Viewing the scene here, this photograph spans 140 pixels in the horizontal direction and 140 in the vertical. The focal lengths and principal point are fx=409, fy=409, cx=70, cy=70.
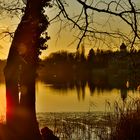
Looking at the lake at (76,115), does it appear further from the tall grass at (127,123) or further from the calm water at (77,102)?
the tall grass at (127,123)

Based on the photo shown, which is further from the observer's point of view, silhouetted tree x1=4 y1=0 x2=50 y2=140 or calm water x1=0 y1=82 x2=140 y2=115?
calm water x1=0 y1=82 x2=140 y2=115

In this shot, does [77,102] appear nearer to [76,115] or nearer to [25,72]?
[76,115]

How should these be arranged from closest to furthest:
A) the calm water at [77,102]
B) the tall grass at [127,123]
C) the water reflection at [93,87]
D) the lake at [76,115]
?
1. the tall grass at [127,123]
2. the lake at [76,115]
3. the calm water at [77,102]
4. the water reflection at [93,87]

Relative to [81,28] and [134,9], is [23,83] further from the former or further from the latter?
[134,9]

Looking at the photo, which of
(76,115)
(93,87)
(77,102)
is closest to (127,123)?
(76,115)

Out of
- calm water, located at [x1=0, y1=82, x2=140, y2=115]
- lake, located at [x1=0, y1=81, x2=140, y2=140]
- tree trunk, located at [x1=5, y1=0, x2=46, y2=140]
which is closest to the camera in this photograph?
tree trunk, located at [x1=5, y1=0, x2=46, y2=140]

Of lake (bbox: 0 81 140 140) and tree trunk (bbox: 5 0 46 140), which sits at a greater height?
tree trunk (bbox: 5 0 46 140)

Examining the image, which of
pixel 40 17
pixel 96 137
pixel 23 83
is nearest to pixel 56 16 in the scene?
pixel 40 17

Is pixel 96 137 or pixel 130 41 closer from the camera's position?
pixel 130 41

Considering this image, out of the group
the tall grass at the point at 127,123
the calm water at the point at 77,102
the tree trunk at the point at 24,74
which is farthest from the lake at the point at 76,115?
the tree trunk at the point at 24,74

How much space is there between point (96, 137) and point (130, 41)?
16.6ft

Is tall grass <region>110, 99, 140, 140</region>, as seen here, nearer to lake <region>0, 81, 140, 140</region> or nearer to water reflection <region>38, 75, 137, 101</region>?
lake <region>0, 81, 140, 140</region>

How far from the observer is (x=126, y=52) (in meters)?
6.30

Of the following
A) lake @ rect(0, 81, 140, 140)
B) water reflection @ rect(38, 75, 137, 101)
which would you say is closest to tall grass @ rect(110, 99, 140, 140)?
lake @ rect(0, 81, 140, 140)
